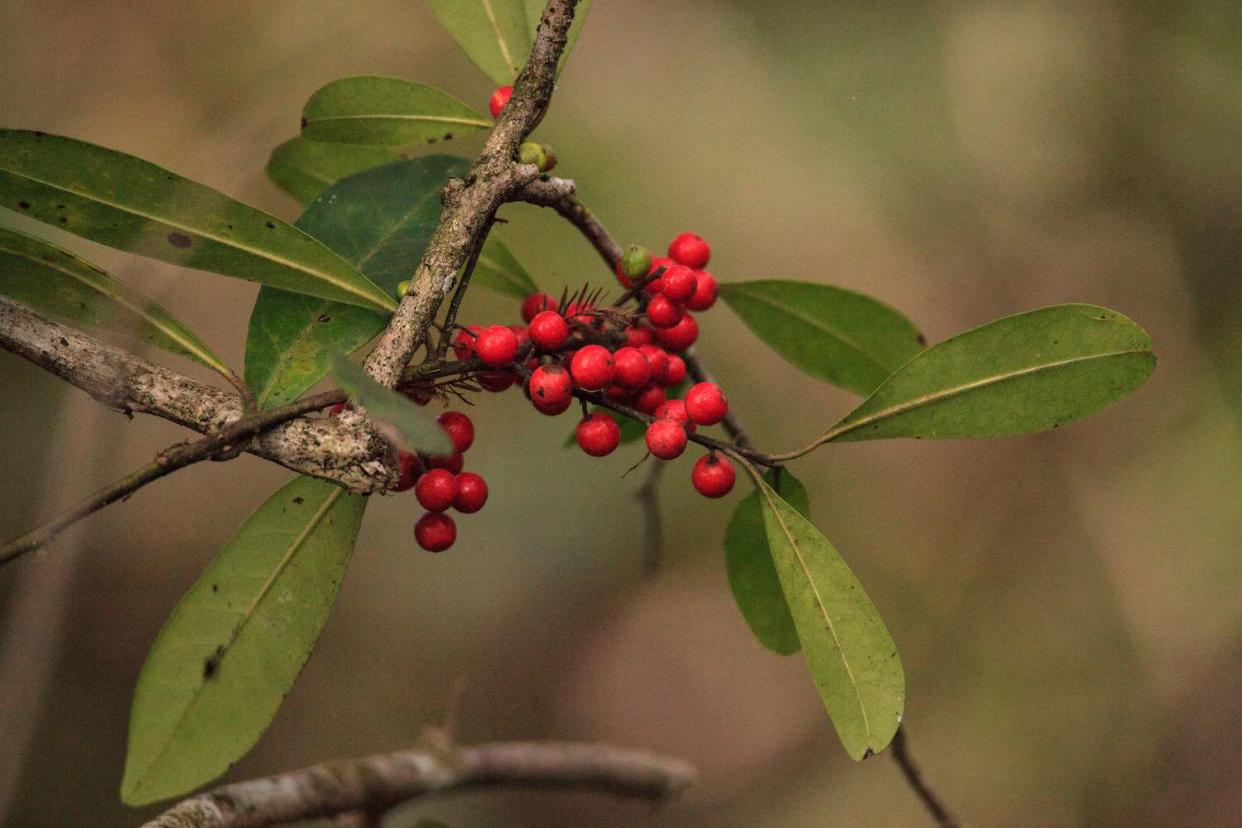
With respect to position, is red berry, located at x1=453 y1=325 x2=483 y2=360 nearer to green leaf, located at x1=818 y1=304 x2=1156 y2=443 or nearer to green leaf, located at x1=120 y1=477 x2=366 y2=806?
green leaf, located at x1=120 y1=477 x2=366 y2=806

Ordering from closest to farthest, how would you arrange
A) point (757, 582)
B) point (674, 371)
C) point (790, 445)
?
1. point (674, 371)
2. point (757, 582)
3. point (790, 445)

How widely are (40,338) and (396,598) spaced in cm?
201

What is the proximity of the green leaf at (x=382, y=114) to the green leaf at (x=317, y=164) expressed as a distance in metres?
0.17

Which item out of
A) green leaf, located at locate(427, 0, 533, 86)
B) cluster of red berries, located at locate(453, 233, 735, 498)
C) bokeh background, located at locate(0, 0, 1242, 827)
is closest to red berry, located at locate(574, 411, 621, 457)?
cluster of red berries, located at locate(453, 233, 735, 498)

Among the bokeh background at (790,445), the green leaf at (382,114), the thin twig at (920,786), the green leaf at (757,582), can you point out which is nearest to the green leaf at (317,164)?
the green leaf at (382,114)

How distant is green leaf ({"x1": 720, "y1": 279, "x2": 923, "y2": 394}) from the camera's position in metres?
1.23

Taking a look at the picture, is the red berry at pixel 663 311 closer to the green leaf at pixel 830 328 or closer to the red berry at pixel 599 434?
the red berry at pixel 599 434

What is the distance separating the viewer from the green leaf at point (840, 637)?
2.73 feet

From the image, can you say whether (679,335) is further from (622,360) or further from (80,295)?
(80,295)

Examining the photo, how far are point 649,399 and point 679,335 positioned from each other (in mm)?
91

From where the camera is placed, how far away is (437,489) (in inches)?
35.6

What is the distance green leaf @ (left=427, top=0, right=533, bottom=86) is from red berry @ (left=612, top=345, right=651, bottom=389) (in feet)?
1.33

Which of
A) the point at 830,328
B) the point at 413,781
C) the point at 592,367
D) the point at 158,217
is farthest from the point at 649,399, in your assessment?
the point at 413,781

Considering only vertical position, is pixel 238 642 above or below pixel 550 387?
below
